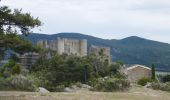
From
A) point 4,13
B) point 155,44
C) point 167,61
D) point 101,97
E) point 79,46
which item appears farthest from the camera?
point 155,44

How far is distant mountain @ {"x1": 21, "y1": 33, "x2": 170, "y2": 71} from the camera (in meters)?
126

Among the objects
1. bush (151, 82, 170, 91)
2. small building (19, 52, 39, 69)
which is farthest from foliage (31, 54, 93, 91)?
bush (151, 82, 170, 91)

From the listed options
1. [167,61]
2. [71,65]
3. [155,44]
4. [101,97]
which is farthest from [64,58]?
[155,44]

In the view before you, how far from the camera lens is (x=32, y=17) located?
2136 centimetres

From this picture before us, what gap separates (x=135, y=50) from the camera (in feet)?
468

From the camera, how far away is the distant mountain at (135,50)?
126 m

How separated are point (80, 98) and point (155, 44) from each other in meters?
131

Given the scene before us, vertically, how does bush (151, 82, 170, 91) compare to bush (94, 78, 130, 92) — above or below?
below

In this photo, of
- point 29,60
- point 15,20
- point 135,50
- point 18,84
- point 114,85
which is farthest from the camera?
point 135,50

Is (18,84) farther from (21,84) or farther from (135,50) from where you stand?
(135,50)

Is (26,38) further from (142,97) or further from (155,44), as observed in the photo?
(155,44)

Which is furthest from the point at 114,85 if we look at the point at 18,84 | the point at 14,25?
the point at 14,25

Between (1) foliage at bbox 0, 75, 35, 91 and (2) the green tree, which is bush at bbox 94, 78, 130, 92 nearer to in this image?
(1) foliage at bbox 0, 75, 35, 91

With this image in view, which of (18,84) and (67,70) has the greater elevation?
(18,84)
